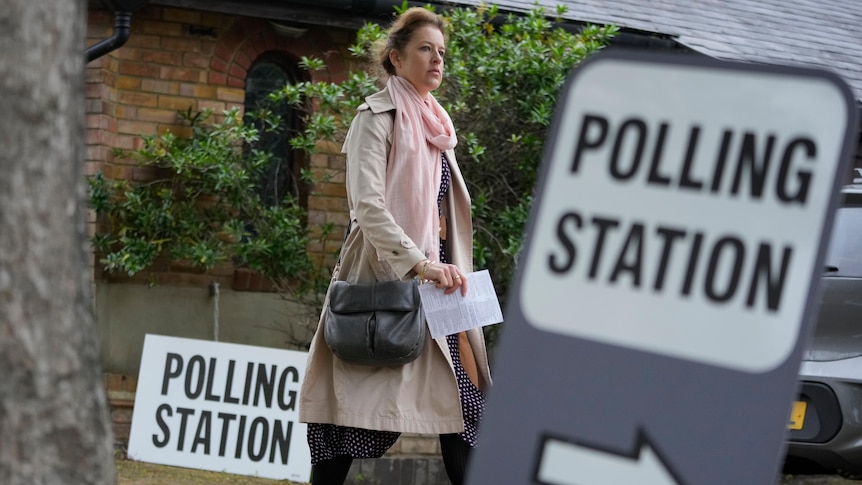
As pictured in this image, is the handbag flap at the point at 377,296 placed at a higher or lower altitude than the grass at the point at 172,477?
higher

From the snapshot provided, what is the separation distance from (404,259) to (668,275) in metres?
2.26

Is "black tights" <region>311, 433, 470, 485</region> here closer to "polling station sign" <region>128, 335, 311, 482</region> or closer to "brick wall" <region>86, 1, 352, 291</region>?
"polling station sign" <region>128, 335, 311, 482</region>

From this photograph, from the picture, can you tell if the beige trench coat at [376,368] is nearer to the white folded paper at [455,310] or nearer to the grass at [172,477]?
the white folded paper at [455,310]

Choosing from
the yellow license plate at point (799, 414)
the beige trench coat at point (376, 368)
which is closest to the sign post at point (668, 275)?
the beige trench coat at point (376, 368)

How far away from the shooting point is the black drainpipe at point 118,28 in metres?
8.40

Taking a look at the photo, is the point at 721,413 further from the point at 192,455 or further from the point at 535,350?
the point at 192,455

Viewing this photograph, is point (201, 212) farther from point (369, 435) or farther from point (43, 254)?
point (43, 254)

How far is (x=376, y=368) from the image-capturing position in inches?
190

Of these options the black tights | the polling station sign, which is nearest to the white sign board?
the black tights

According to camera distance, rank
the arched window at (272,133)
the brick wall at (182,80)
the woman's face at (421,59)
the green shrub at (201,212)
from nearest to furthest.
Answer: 1. the woman's face at (421,59)
2. the green shrub at (201,212)
3. the brick wall at (182,80)
4. the arched window at (272,133)

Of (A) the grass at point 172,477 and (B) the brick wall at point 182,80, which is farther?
(B) the brick wall at point 182,80

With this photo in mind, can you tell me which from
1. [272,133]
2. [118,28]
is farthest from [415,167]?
[272,133]

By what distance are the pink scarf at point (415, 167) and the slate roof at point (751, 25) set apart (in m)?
4.61

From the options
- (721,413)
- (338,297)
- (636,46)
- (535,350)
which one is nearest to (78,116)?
(535,350)
